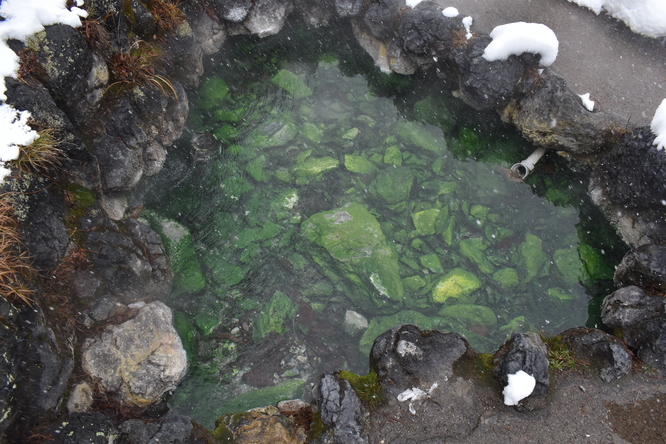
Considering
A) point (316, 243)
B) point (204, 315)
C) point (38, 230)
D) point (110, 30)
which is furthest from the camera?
point (316, 243)

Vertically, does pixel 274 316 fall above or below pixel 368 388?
below

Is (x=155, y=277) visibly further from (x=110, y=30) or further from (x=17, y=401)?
(x=110, y=30)

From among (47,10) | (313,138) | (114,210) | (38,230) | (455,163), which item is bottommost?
(114,210)

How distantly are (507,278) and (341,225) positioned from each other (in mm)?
3001

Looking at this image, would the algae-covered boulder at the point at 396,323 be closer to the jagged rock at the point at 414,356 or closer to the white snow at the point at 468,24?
the jagged rock at the point at 414,356

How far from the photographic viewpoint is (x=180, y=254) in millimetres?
5699

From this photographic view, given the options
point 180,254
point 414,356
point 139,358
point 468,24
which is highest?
point 468,24

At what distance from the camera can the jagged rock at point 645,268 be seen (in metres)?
4.97

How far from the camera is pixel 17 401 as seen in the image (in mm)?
3381

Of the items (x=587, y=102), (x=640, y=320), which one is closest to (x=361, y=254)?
(x=640, y=320)

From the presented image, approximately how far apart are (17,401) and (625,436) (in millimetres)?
6310

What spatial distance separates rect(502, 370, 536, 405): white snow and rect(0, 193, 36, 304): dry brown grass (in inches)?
205

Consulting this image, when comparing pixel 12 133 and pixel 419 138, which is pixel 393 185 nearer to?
pixel 419 138

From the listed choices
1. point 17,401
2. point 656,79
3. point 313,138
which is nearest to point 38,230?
point 17,401
